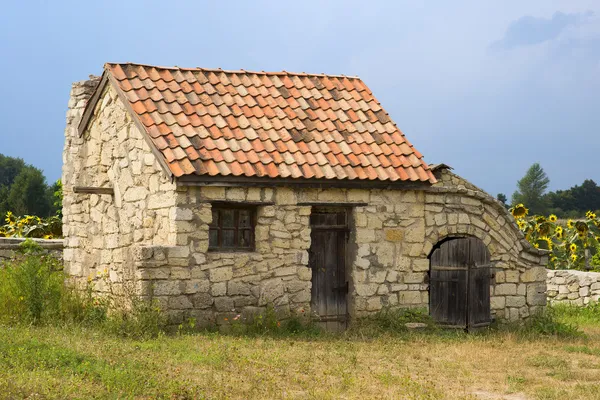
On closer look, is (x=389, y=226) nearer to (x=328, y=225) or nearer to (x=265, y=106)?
(x=328, y=225)

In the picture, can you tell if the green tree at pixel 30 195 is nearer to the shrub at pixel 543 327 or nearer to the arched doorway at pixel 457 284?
the arched doorway at pixel 457 284

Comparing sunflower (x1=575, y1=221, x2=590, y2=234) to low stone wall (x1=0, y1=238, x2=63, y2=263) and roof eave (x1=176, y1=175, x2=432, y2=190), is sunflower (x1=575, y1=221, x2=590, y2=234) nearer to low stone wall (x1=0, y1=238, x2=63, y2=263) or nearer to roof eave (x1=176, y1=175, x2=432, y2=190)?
roof eave (x1=176, y1=175, x2=432, y2=190)

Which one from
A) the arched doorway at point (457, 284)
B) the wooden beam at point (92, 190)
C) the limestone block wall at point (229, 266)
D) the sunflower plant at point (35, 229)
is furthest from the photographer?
the sunflower plant at point (35, 229)

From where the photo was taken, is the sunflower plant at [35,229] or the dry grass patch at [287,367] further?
the sunflower plant at [35,229]

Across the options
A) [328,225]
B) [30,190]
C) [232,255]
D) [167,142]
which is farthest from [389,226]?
[30,190]

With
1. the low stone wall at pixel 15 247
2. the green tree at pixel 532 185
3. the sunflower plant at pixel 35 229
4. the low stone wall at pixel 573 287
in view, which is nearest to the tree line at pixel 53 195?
the green tree at pixel 532 185

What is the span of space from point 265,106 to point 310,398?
6779 mm

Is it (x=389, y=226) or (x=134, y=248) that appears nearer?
(x=134, y=248)

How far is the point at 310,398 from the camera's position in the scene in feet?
27.3

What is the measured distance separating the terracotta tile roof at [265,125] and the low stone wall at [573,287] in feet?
21.9

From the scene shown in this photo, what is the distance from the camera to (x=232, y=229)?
41.6 feet

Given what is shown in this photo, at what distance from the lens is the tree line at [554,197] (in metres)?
49.9

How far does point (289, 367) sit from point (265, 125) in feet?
16.1

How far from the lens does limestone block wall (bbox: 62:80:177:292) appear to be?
12.7m
